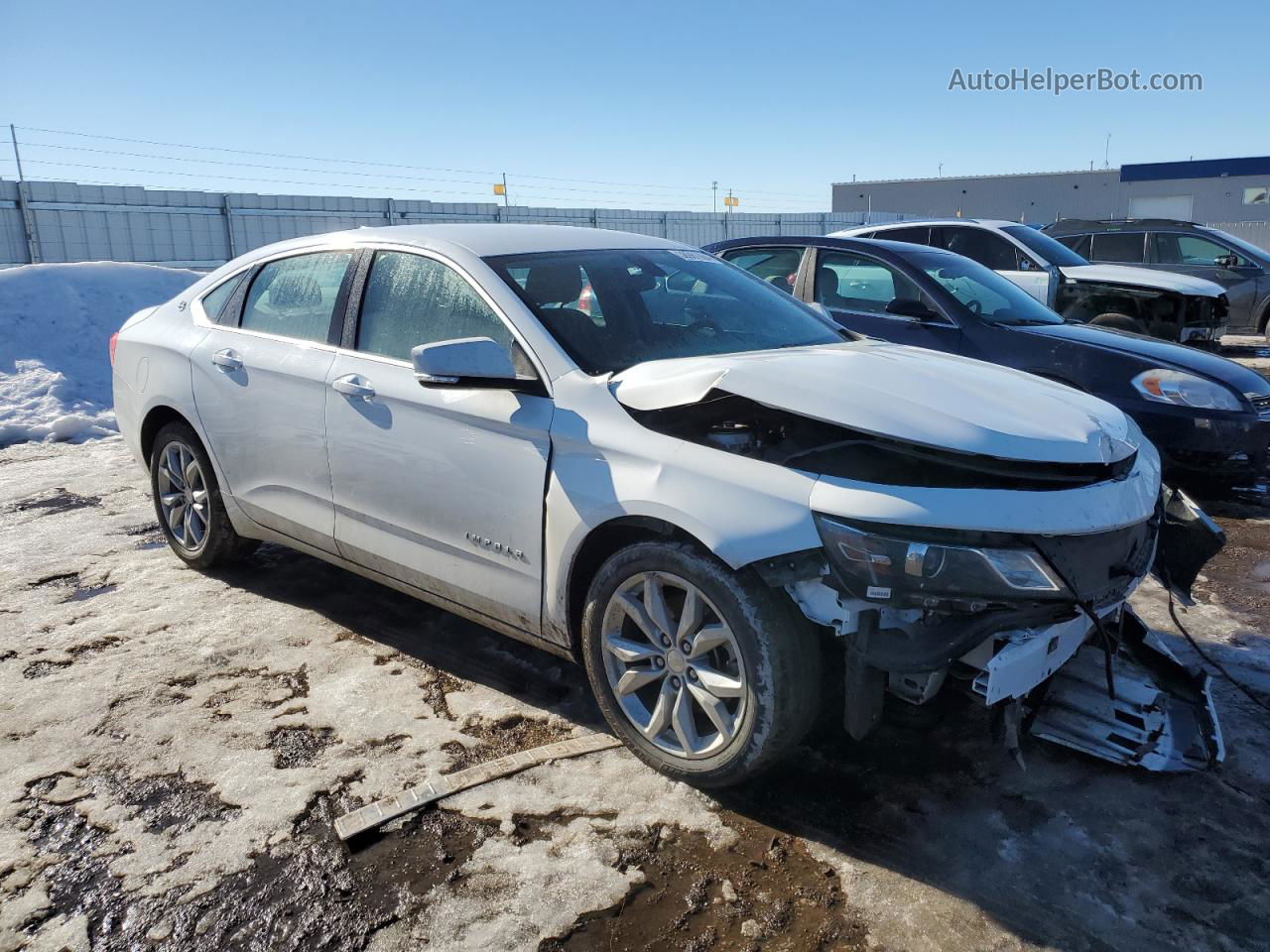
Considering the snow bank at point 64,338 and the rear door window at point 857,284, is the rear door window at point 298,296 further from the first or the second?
the snow bank at point 64,338

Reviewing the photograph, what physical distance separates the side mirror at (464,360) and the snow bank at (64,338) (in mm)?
6398

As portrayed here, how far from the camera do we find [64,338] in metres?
9.77

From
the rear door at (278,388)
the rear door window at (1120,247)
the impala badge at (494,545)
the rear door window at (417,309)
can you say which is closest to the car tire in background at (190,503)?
the rear door at (278,388)

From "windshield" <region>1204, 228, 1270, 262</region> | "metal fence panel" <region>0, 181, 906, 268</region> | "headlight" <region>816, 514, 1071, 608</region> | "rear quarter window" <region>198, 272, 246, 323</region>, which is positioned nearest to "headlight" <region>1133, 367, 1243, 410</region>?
"headlight" <region>816, 514, 1071, 608</region>

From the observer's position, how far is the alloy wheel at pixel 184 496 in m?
4.61

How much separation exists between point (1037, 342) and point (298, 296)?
4.20 m

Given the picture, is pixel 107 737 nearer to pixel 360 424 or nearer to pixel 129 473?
pixel 360 424

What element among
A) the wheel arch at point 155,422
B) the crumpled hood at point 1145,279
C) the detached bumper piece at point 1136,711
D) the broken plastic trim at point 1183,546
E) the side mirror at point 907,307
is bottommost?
the detached bumper piece at point 1136,711

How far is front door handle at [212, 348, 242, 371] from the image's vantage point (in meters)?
4.20

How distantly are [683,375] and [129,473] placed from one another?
5.41 metres

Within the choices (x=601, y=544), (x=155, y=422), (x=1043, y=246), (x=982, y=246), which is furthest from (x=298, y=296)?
(x=1043, y=246)

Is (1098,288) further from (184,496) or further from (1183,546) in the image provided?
(184,496)

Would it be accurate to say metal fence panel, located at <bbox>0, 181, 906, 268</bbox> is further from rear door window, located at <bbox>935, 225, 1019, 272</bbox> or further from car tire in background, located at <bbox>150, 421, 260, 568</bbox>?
car tire in background, located at <bbox>150, 421, 260, 568</bbox>

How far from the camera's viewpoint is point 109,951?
232 centimetres
